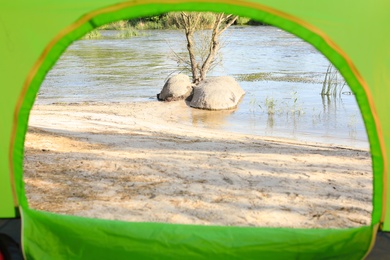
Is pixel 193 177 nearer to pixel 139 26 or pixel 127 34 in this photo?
pixel 127 34

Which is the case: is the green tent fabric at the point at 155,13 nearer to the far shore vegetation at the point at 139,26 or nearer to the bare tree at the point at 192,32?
the bare tree at the point at 192,32

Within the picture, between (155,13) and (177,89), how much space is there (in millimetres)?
7111

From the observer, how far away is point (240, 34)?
19672 millimetres

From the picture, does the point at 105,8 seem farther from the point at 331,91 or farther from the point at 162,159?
the point at 331,91

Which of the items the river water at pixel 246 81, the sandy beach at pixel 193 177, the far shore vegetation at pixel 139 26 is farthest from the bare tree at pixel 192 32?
the far shore vegetation at pixel 139 26

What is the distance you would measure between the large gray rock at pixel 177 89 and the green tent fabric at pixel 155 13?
6.85 metres

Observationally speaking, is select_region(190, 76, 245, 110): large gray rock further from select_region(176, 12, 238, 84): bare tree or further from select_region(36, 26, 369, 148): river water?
select_region(176, 12, 238, 84): bare tree

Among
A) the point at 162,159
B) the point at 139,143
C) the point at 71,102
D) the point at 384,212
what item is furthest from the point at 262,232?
the point at 71,102

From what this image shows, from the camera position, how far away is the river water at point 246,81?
8.24 m

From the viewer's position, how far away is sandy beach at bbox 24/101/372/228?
4.06 m

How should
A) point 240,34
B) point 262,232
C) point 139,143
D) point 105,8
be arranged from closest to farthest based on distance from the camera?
point 105,8
point 262,232
point 139,143
point 240,34

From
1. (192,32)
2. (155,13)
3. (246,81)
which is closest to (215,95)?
(192,32)

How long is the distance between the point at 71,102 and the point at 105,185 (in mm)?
5589

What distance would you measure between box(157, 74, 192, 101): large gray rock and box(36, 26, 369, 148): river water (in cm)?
48
